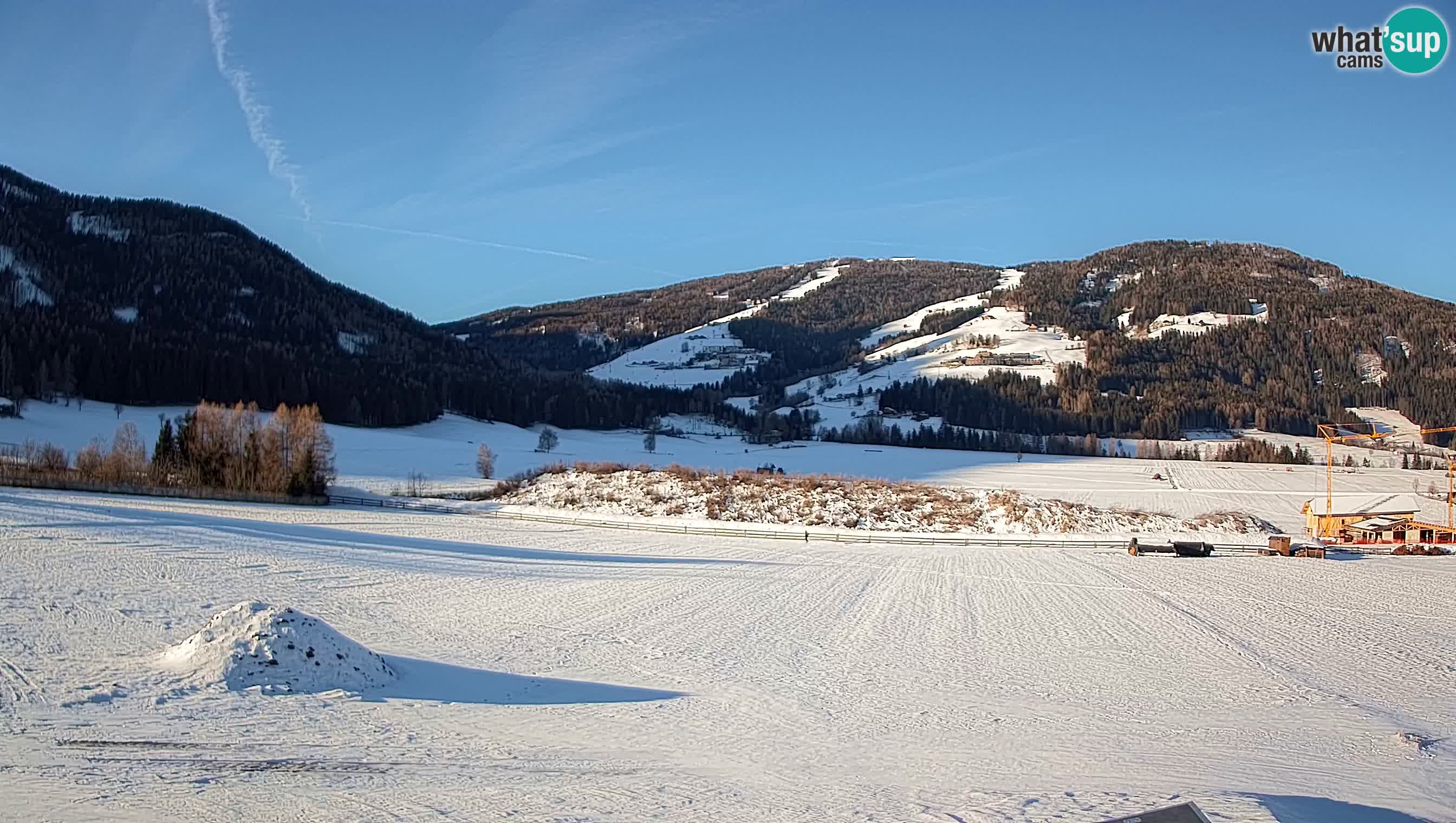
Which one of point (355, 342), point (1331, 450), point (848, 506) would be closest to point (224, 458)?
point (848, 506)

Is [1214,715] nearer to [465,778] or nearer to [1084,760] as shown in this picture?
[1084,760]

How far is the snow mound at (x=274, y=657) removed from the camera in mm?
11344

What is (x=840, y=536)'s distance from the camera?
40.4 metres

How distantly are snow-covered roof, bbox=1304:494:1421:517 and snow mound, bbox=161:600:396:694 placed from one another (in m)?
53.8

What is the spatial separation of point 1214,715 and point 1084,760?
3.83 meters

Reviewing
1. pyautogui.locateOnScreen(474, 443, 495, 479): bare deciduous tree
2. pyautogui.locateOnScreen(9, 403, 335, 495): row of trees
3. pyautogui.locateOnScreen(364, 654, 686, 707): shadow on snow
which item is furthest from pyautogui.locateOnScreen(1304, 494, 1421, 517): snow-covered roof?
pyautogui.locateOnScreen(9, 403, 335, 495): row of trees

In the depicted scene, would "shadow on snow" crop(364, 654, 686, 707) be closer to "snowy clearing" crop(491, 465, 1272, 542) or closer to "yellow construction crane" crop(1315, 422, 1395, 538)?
"snowy clearing" crop(491, 465, 1272, 542)

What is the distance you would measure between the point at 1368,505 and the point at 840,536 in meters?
35.4

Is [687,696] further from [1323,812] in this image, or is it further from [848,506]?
[848,506]

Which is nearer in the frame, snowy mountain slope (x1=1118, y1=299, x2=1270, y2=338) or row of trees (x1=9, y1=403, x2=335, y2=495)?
row of trees (x1=9, y1=403, x2=335, y2=495)

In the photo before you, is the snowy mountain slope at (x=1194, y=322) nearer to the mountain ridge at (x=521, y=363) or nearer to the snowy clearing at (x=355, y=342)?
the mountain ridge at (x=521, y=363)

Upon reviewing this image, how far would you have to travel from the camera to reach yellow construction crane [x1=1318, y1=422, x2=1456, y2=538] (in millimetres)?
48781

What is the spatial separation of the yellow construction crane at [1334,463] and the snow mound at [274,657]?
4938 centimetres

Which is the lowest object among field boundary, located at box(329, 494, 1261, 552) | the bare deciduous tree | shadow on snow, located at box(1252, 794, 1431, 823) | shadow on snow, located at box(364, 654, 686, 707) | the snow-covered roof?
field boundary, located at box(329, 494, 1261, 552)
